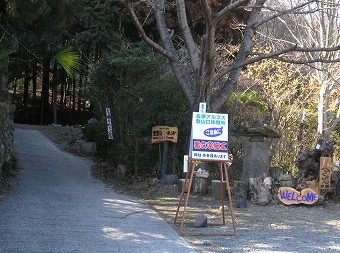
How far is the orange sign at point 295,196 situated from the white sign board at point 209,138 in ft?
10.7

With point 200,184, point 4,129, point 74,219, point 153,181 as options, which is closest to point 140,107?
point 153,181

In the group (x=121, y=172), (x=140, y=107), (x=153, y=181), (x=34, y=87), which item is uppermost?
(x=34, y=87)

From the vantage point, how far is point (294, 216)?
10047 millimetres

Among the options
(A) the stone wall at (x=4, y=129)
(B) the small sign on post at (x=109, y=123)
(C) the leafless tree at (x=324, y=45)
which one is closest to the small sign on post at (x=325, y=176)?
(C) the leafless tree at (x=324, y=45)

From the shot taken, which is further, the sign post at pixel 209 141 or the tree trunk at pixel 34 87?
the tree trunk at pixel 34 87

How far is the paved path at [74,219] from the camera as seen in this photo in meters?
6.88

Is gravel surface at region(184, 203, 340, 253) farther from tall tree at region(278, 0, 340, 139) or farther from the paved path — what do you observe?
tall tree at region(278, 0, 340, 139)

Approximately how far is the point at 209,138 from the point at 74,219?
8.38ft

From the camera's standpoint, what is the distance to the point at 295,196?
11.0 metres

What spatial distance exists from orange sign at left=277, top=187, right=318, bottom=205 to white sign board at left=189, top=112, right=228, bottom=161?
327cm

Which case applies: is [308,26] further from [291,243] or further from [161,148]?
[291,243]

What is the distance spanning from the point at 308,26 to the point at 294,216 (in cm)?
806

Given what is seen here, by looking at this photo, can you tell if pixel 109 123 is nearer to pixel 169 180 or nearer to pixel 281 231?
pixel 169 180

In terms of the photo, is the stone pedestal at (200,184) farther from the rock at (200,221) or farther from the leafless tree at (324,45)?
the leafless tree at (324,45)
